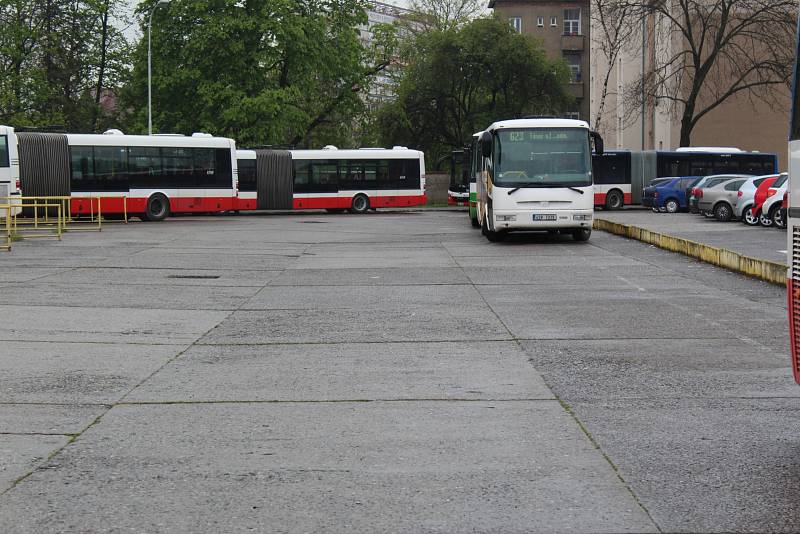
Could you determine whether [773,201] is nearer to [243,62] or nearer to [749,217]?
[749,217]

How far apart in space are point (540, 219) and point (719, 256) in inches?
258

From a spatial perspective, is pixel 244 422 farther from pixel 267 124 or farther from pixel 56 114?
pixel 56 114

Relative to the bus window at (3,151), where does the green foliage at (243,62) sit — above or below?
above

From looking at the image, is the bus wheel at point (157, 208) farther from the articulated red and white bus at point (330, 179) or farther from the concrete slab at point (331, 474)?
the concrete slab at point (331, 474)

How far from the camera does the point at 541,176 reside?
25844 mm

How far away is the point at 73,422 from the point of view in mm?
7230

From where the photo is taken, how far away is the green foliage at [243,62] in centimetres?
5303

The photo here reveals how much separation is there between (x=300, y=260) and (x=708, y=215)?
68.9ft

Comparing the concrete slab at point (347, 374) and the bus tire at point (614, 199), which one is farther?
the bus tire at point (614, 199)

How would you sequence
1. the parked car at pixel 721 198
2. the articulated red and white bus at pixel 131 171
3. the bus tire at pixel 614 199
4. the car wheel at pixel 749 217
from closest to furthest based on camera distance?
1. the car wheel at pixel 749 217
2. the parked car at pixel 721 198
3. the articulated red and white bus at pixel 131 171
4. the bus tire at pixel 614 199

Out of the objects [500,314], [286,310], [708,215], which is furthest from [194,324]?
[708,215]

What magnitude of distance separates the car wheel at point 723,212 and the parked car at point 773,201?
4365mm

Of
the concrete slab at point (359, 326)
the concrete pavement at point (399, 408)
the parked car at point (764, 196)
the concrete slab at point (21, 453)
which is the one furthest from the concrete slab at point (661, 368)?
the parked car at point (764, 196)

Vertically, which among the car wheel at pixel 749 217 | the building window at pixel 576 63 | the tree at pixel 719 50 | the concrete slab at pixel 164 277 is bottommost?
the concrete slab at pixel 164 277
